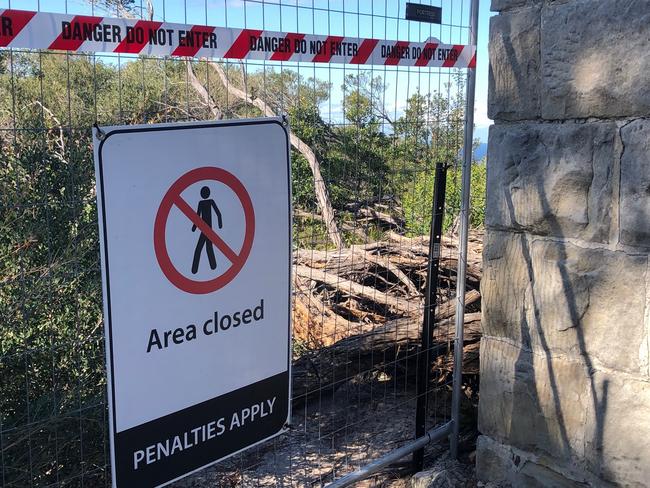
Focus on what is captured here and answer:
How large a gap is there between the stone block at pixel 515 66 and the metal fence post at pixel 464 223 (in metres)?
0.37

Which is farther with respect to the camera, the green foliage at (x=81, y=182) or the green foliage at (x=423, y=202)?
the green foliage at (x=423, y=202)

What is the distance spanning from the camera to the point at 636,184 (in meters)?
2.64

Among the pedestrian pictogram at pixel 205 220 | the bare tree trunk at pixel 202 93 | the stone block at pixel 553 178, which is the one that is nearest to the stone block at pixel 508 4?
the stone block at pixel 553 178

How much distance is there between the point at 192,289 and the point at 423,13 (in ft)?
6.41

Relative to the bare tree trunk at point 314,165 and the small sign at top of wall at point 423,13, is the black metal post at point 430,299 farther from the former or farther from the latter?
the small sign at top of wall at point 423,13

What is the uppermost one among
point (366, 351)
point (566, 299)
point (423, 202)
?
point (423, 202)

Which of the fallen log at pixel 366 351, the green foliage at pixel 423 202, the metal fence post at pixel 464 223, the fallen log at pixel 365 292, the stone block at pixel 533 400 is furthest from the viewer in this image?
the fallen log at pixel 365 292

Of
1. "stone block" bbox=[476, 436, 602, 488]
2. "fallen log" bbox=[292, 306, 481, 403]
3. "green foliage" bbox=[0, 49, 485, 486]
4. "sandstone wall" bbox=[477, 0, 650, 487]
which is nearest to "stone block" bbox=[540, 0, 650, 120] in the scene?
"sandstone wall" bbox=[477, 0, 650, 487]

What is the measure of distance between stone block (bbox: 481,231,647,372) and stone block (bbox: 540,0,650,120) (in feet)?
1.88

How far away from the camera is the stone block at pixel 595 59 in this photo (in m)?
2.59

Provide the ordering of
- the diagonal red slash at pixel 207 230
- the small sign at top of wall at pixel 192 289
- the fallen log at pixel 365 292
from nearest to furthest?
the small sign at top of wall at pixel 192 289, the diagonal red slash at pixel 207 230, the fallen log at pixel 365 292

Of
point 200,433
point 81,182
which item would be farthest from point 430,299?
point 81,182

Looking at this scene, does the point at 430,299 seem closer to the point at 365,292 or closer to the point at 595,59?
the point at 365,292

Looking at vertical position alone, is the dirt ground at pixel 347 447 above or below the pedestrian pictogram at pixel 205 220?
below
